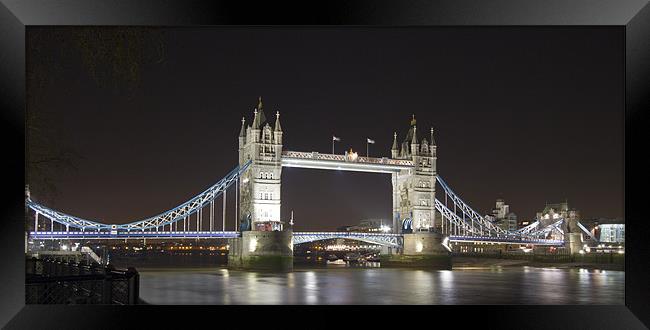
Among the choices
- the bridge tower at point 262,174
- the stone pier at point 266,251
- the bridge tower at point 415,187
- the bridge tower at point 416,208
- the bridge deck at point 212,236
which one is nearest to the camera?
the bridge deck at point 212,236

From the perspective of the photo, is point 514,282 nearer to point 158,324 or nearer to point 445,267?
point 445,267

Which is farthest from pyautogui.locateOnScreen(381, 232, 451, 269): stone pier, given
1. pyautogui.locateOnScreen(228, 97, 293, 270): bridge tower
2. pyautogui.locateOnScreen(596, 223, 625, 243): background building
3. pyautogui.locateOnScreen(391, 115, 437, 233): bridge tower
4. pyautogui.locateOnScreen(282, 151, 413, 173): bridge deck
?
pyautogui.locateOnScreen(596, 223, 625, 243): background building

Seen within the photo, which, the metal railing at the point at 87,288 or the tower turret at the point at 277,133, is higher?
the tower turret at the point at 277,133

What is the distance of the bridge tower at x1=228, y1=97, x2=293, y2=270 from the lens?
35312 mm

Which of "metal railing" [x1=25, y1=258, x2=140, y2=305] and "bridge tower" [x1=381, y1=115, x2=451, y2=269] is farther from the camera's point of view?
"bridge tower" [x1=381, y1=115, x2=451, y2=269]

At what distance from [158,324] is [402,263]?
118ft

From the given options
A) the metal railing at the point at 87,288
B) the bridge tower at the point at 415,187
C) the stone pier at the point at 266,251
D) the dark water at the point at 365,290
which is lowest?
the dark water at the point at 365,290

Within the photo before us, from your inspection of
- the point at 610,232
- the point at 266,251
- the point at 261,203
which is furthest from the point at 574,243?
the point at 266,251

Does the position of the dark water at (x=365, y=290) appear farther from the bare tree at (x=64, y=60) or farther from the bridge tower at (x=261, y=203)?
the bare tree at (x=64, y=60)

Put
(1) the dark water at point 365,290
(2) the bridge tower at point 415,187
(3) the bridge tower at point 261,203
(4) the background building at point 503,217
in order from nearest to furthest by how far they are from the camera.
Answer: (1) the dark water at point 365,290 < (3) the bridge tower at point 261,203 < (2) the bridge tower at point 415,187 < (4) the background building at point 503,217

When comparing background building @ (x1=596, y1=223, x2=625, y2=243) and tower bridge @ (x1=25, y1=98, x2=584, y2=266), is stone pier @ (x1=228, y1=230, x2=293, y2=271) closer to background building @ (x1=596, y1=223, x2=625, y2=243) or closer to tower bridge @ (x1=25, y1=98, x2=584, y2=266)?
tower bridge @ (x1=25, y1=98, x2=584, y2=266)

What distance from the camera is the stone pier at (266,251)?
115ft

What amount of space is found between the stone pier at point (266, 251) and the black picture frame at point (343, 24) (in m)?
27.5

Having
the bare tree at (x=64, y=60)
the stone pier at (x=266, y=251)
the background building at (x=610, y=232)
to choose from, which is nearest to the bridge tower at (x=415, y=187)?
the stone pier at (x=266, y=251)
